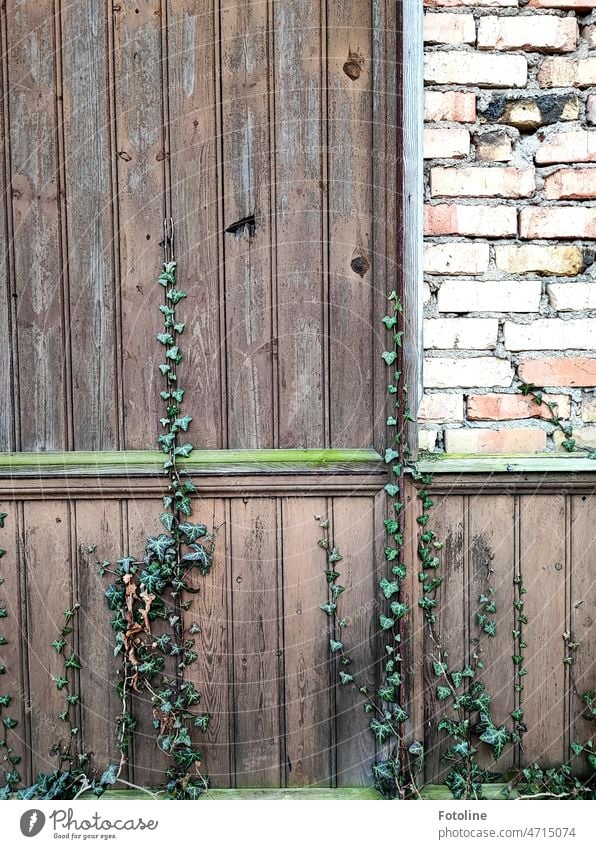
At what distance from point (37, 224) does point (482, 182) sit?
46.7 inches

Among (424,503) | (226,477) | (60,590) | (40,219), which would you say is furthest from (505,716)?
(40,219)

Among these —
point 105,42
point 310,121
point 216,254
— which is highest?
point 105,42

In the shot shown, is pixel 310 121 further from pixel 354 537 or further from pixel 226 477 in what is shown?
pixel 354 537

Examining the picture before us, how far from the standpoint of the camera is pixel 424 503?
67.8 inches

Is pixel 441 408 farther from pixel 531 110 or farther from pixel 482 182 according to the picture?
pixel 531 110

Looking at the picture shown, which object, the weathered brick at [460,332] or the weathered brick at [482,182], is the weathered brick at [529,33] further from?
the weathered brick at [460,332]

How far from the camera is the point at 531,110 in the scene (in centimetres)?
165

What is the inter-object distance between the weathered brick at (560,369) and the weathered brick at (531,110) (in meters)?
0.61

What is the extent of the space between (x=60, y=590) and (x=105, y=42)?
1.47 m

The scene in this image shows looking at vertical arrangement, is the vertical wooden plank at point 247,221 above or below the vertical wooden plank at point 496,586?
above

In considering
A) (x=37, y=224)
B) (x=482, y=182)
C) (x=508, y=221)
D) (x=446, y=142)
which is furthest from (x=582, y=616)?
(x=37, y=224)

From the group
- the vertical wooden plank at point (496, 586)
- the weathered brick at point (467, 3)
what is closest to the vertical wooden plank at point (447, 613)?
the vertical wooden plank at point (496, 586)

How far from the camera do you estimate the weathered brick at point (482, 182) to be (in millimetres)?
1662

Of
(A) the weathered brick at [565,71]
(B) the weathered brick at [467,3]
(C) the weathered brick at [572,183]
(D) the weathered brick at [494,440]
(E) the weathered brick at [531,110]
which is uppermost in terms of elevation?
(B) the weathered brick at [467,3]
